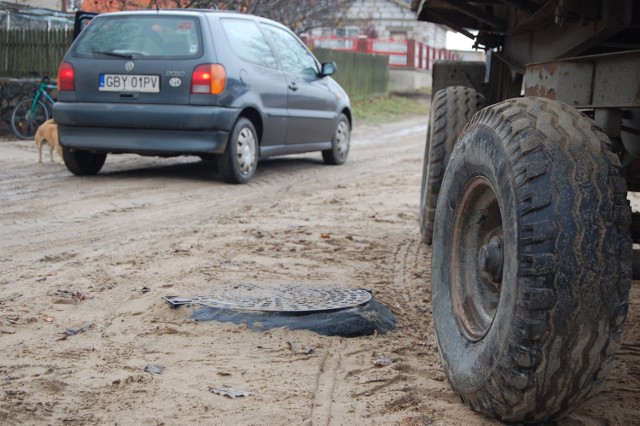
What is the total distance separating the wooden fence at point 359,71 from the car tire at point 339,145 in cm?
1206

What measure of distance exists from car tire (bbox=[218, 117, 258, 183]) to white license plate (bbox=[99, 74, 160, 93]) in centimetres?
86

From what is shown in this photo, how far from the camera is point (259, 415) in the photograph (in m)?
3.01

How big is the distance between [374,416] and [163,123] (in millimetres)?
5919

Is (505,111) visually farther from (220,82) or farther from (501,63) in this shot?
(220,82)

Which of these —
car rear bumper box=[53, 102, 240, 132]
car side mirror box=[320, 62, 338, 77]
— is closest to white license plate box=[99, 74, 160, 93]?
car rear bumper box=[53, 102, 240, 132]

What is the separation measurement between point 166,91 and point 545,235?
646 cm

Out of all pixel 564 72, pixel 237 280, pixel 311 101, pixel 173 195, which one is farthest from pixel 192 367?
pixel 311 101

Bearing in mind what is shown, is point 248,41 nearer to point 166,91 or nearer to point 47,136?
point 166,91

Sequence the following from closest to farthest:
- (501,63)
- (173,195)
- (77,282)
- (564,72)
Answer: (564,72)
(77,282)
(501,63)
(173,195)

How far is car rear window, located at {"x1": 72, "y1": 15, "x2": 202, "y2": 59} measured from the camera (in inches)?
342

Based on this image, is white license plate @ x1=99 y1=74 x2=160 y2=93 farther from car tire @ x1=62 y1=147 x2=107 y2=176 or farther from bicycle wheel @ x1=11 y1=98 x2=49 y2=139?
bicycle wheel @ x1=11 y1=98 x2=49 y2=139

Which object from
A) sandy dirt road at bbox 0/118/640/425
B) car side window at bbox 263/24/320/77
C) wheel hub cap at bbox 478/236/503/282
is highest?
car side window at bbox 263/24/320/77

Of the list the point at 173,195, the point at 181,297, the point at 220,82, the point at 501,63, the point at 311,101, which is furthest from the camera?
the point at 311,101

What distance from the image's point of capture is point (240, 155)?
29.3 ft
